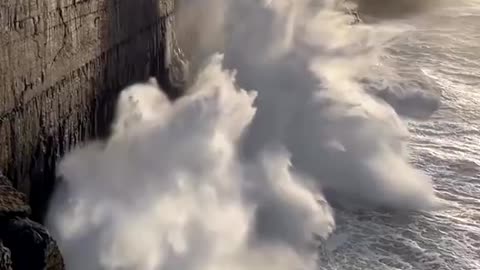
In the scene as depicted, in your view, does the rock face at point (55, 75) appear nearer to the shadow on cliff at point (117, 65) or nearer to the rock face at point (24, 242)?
the shadow on cliff at point (117, 65)

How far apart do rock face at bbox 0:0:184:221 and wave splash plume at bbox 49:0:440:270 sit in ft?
0.71

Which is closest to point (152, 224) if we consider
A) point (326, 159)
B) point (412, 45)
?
point (326, 159)

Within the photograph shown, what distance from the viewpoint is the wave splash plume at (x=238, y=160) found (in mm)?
6316

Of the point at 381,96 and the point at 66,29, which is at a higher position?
the point at 66,29

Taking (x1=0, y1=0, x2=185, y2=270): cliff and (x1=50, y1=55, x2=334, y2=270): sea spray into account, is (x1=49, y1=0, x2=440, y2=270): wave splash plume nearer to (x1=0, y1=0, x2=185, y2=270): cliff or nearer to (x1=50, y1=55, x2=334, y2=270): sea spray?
(x1=50, y1=55, x2=334, y2=270): sea spray

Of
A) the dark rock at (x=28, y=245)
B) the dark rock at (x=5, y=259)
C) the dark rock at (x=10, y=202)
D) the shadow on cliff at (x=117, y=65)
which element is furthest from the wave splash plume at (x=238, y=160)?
the dark rock at (x=5, y=259)

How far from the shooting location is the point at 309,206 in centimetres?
739

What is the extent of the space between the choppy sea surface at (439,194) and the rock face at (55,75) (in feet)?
8.08

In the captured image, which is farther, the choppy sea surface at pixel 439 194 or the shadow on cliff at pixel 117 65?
the choppy sea surface at pixel 439 194

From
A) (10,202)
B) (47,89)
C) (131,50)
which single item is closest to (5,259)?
(10,202)

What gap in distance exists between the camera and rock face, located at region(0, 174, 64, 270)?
487 cm

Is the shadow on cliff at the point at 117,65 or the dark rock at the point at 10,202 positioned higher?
the shadow on cliff at the point at 117,65

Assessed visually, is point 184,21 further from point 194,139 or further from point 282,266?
point 282,266

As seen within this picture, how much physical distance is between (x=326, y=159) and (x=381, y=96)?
9.86ft
